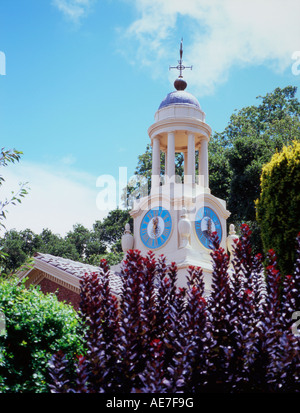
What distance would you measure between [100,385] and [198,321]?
1.46m

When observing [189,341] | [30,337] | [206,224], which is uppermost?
[206,224]

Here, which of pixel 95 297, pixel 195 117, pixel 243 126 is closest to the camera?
pixel 95 297

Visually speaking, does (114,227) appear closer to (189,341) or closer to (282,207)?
(282,207)

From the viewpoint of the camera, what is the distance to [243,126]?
140 feet

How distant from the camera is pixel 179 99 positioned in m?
24.1

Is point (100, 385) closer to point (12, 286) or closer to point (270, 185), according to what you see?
point (12, 286)

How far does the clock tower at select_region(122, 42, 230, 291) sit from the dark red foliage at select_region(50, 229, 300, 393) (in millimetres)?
11542

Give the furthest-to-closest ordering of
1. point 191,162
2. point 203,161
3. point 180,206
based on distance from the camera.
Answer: point 203,161 → point 191,162 → point 180,206

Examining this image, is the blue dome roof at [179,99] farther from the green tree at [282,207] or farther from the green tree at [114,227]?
the green tree at [114,227]

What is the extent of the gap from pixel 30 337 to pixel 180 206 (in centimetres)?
1304

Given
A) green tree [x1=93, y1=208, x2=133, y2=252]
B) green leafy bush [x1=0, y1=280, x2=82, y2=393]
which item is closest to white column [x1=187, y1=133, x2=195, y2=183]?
green leafy bush [x1=0, y1=280, x2=82, y2=393]

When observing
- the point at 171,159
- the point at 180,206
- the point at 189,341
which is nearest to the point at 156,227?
the point at 180,206
